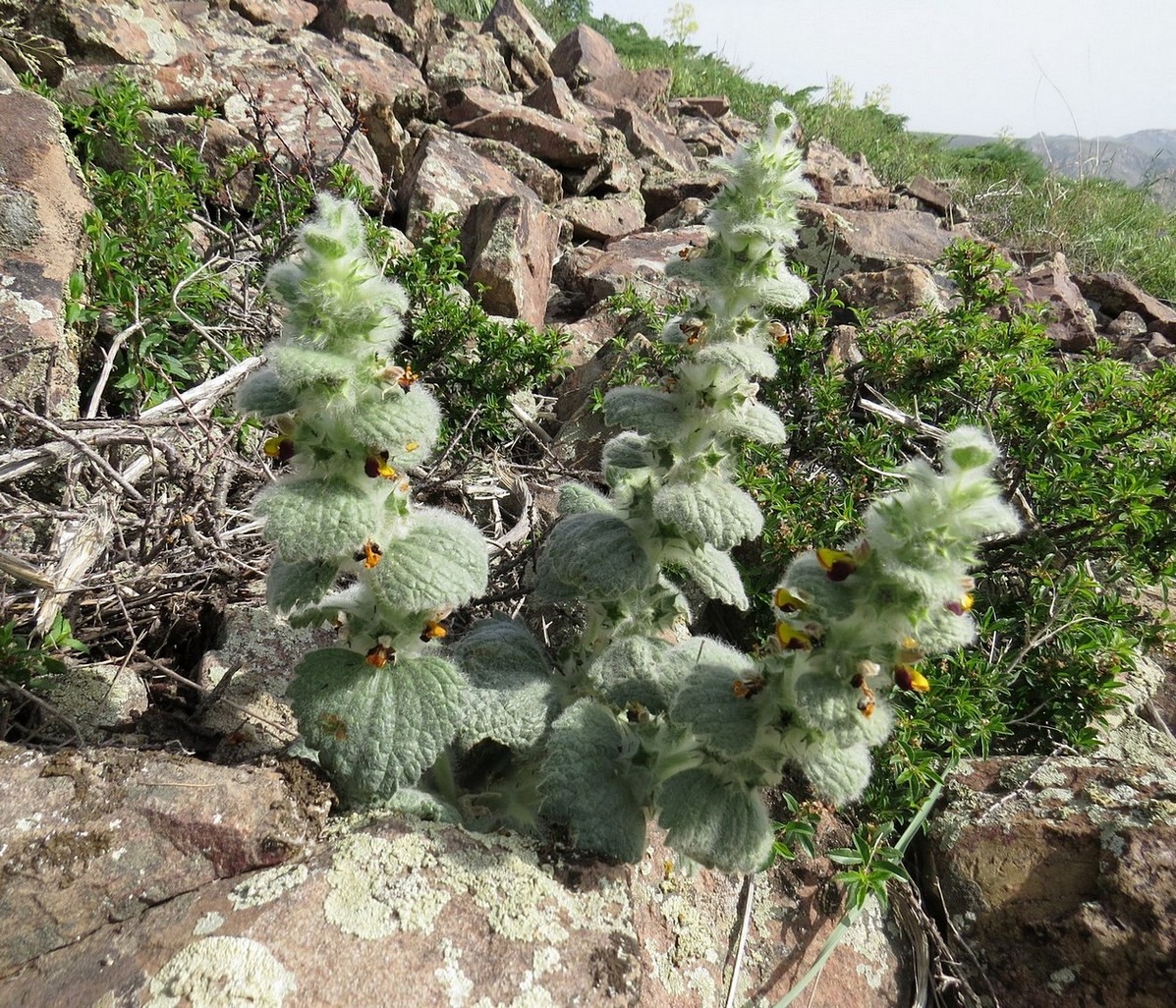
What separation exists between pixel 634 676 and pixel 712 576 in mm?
384

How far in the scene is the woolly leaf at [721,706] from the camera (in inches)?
71.5

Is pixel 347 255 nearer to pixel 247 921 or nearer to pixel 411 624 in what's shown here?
→ pixel 411 624

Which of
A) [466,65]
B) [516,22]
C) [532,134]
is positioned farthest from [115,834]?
[516,22]

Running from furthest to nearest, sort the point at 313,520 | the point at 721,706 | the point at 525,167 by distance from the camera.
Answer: the point at 525,167, the point at 721,706, the point at 313,520

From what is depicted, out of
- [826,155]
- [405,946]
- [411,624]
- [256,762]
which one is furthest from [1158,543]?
[826,155]

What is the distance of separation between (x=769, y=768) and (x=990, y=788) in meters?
1.10

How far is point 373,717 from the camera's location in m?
2.03

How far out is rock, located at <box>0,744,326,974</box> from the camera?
169 cm

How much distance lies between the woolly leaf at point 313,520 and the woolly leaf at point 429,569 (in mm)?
137

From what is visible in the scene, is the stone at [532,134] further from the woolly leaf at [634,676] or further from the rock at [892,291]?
the woolly leaf at [634,676]

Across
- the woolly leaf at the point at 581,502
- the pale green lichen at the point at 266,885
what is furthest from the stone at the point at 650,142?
the pale green lichen at the point at 266,885

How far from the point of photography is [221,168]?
5.26 meters

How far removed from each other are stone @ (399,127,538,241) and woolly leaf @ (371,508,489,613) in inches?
162

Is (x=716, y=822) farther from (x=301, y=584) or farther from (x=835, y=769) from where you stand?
(x=301, y=584)
